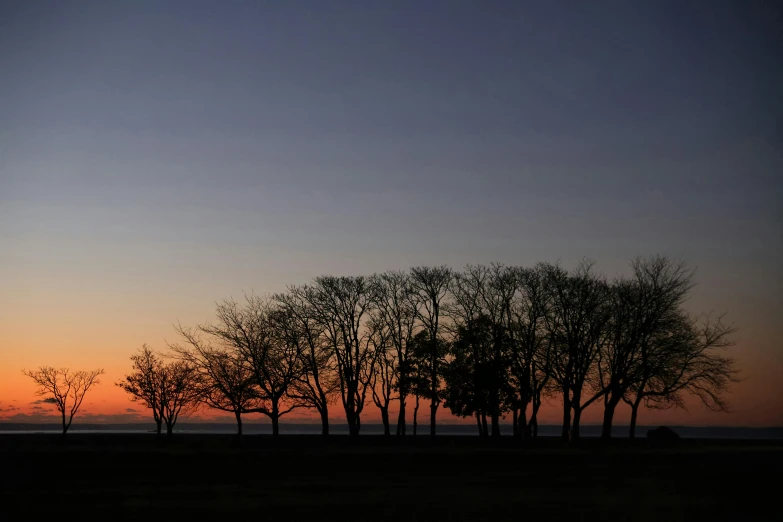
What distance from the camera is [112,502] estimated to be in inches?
891

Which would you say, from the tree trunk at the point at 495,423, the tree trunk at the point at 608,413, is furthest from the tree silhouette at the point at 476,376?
the tree trunk at the point at 608,413

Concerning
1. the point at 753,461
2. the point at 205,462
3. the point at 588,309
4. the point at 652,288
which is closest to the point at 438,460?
the point at 205,462

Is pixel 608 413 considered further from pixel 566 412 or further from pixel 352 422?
pixel 352 422

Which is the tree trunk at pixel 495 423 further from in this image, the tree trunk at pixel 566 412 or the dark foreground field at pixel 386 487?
the dark foreground field at pixel 386 487

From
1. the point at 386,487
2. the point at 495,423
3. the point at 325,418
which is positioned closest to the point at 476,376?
the point at 495,423

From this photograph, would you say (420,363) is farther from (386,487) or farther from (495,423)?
(386,487)

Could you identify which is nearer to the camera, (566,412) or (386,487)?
(386,487)

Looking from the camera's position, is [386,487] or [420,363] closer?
[386,487]

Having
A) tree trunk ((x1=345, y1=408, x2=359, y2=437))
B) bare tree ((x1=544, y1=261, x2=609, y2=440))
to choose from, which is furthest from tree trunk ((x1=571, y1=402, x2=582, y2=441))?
tree trunk ((x1=345, y1=408, x2=359, y2=437))

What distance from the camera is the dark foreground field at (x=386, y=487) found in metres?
20.9

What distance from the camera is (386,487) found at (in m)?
27.5

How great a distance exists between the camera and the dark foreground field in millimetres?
20891

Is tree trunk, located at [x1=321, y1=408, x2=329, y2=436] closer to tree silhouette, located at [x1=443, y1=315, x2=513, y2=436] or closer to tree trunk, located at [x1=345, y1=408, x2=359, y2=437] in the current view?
tree trunk, located at [x1=345, y1=408, x2=359, y2=437]

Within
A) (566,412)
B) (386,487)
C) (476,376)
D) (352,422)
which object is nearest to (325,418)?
(352,422)
